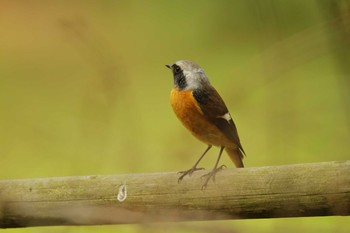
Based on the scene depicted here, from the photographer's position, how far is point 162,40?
82.4 inches

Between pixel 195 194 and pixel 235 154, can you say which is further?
pixel 235 154

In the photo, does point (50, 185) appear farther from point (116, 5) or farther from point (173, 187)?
point (116, 5)

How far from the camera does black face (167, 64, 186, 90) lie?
1.21m

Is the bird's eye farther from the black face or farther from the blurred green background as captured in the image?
the blurred green background

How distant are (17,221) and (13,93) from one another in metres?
0.96

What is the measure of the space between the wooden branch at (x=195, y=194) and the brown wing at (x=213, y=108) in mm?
234

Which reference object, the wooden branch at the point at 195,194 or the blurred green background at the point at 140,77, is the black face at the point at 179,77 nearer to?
the blurred green background at the point at 140,77

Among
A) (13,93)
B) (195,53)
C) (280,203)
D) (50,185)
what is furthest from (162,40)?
(280,203)

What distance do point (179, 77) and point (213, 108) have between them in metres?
0.09

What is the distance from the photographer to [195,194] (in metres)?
0.91

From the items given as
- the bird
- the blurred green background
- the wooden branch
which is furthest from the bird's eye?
the wooden branch

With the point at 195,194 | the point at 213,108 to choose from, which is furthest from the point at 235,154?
the point at 195,194

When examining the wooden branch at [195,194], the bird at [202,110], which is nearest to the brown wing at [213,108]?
the bird at [202,110]

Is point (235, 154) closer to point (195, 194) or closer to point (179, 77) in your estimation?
point (179, 77)
